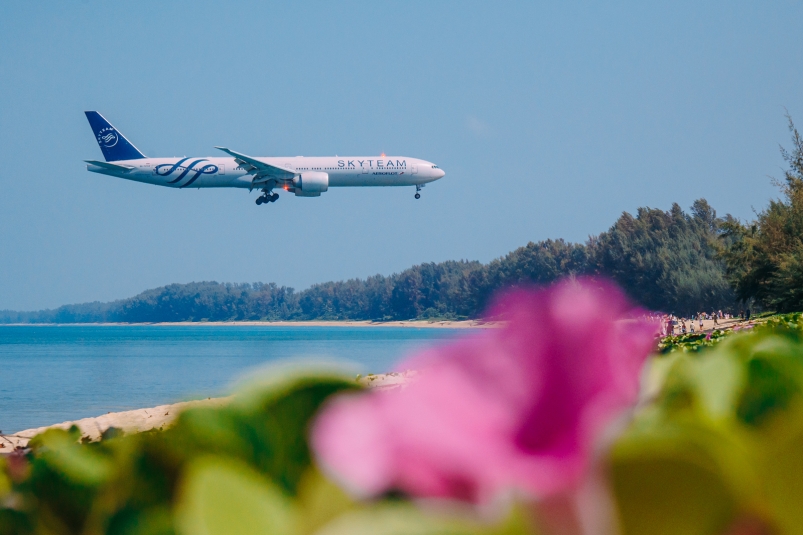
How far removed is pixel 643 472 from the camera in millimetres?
228

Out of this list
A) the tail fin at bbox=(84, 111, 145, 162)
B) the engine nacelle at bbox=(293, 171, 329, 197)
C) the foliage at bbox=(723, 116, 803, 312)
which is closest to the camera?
the foliage at bbox=(723, 116, 803, 312)

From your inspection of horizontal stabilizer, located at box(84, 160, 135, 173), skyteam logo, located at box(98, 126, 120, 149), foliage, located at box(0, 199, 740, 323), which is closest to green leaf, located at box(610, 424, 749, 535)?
foliage, located at box(0, 199, 740, 323)

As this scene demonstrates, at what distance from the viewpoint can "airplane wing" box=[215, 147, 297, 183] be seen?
3259cm

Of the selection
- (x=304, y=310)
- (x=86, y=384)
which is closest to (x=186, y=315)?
(x=304, y=310)

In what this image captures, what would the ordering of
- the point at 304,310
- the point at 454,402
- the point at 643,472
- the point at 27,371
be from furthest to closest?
the point at 304,310, the point at 27,371, the point at 454,402, the point at 643,472

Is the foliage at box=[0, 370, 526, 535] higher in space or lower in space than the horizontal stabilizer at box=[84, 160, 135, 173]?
lower

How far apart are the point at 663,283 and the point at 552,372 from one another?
2183 inches

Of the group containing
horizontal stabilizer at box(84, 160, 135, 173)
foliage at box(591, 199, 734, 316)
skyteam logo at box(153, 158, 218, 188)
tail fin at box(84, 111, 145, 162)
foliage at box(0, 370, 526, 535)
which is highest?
tail fin at box(84, 111, 145, 162)

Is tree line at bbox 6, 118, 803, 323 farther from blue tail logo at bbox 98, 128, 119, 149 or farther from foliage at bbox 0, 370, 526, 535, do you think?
blue tail logo at bbox 98, 128, 119, 149

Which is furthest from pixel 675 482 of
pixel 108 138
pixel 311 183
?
pixel 108 138

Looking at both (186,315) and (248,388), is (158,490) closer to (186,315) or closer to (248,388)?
(248,388)

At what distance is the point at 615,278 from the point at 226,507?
3.93m

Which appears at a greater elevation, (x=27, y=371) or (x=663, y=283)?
(x=663, y=283)

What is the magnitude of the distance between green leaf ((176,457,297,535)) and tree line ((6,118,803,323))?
0.14m
